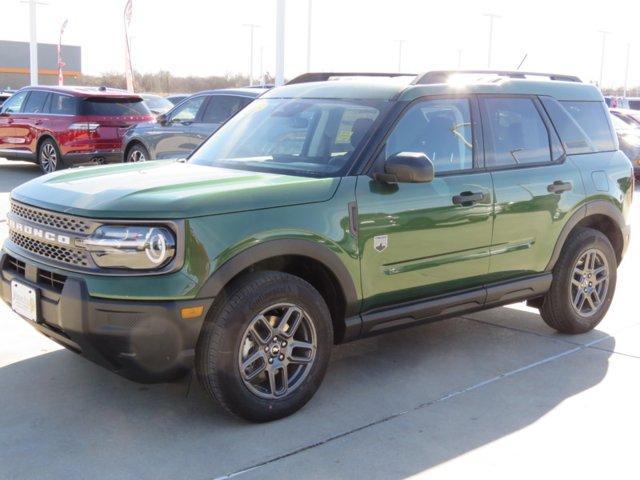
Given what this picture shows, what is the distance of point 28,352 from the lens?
526 centimetres

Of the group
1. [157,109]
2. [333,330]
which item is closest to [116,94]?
[157,109]

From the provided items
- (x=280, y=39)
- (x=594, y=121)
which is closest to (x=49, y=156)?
(x=280, y=39)

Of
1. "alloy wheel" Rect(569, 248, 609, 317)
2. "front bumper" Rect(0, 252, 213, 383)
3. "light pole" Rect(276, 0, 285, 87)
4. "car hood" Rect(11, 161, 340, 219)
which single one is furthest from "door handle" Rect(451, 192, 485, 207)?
"light pole" Rect(276, 0, 285, 87)

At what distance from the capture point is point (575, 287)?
19.2 ft

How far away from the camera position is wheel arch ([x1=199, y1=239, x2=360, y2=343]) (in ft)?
12.8

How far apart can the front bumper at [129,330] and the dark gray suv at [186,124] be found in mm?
9194

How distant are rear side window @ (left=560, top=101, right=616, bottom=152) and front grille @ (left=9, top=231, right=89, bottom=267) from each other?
360 cm

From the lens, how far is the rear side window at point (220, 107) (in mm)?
13016

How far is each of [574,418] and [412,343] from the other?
1490 mm

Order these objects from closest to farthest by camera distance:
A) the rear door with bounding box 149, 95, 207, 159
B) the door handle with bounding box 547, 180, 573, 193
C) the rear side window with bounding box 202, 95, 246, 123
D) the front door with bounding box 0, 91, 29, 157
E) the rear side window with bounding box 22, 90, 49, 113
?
the door handle with bounding box 547, 180, 573, 193 → the rear side window with bounding box 202, 95, 246, 123 → the rear door with bounding box 149, 95, 207, 159 → the rear side window with bounding box 22, 90, 49, 113 → the front door with bounding box 0, 91, 29, 157

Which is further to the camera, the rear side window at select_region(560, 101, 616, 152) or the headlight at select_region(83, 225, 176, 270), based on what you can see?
the rear side window at select_region(560, 101, 616, 152)

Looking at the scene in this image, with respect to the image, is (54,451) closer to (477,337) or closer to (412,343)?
(412,343)

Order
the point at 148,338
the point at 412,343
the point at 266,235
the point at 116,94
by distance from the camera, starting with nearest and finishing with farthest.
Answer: the point at 148,338 → the point at 266,235 → the point at 412,343 → the point at 116,94

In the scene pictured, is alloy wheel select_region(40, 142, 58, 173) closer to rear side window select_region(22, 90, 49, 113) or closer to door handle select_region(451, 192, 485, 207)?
rear side window select_region(22, 90, 49, 113)
